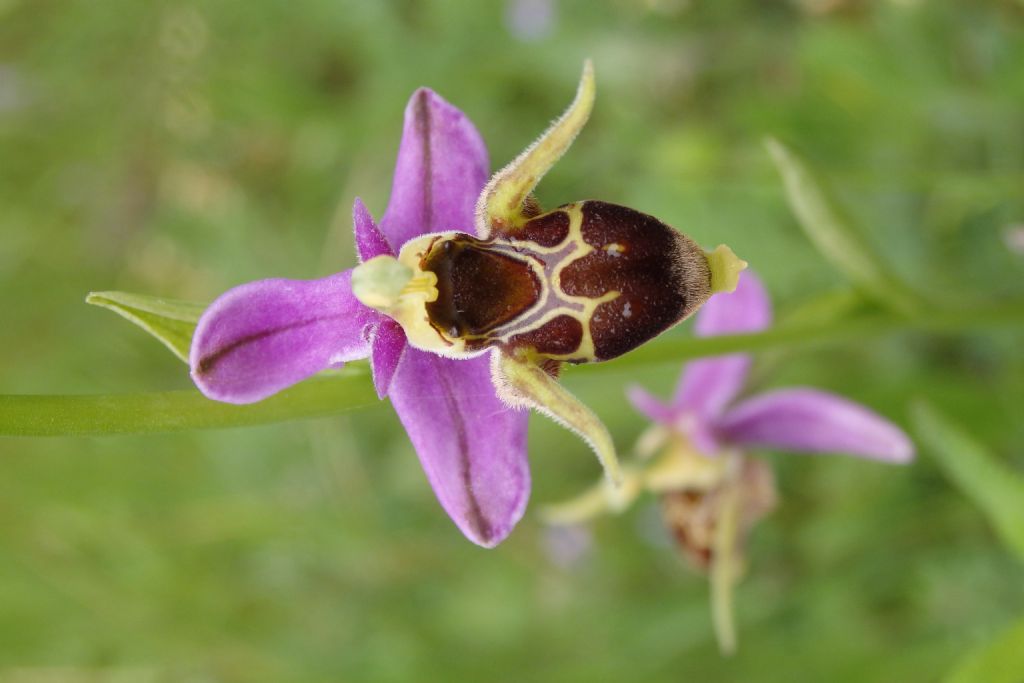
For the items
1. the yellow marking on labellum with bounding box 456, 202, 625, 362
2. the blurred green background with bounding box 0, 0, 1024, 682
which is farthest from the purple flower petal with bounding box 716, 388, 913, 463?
the yellow marking on labellum with bounding box 456, 202, 625, 362

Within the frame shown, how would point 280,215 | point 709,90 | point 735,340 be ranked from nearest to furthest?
1. point 735,340
2. point 709,90
3. point 280,215

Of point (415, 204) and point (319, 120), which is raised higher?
point (415, 204)

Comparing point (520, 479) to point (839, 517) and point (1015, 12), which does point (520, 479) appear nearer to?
point (839, 517)

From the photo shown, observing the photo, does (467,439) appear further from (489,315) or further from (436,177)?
(436,177)

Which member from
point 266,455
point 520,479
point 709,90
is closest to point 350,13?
point 709,90

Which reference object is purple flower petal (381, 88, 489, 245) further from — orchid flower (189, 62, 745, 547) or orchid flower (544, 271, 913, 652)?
orchid flower (544, 271, 913, 652)

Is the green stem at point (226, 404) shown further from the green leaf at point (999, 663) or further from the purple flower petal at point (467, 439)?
the green leaf at point (999, 663)

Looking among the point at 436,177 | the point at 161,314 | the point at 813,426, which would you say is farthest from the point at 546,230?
the point at 813,426
